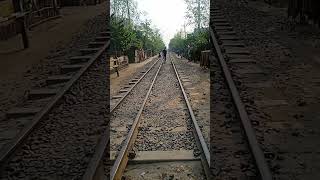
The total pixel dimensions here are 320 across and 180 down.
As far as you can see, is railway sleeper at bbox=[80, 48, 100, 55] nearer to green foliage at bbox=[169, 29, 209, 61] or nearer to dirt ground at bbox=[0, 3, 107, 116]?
dirt ground at bbox=[0, 3, 107, 116]

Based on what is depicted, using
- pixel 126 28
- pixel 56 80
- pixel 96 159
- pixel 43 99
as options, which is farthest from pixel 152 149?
pixel 126 28

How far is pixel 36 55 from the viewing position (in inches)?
441

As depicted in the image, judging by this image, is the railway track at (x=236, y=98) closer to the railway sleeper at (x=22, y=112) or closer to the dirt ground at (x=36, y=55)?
the railway sleeper at (x=22, y=112)

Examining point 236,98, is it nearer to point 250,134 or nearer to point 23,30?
point 250,134

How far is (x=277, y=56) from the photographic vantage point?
9.41 meters

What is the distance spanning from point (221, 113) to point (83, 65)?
13.6 ft

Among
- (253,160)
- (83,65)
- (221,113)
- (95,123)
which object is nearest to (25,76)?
(83,65)

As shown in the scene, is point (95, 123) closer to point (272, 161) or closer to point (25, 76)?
point (272, 161)

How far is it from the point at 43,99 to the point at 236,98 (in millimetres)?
3519

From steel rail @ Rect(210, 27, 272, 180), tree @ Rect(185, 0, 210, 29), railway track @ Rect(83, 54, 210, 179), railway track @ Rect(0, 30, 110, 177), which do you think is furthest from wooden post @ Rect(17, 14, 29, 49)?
tree @ Rect(185, 0, 210, 29)

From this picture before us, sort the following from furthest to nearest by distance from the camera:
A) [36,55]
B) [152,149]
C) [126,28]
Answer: [126,28] → [36,55] → [152,149]

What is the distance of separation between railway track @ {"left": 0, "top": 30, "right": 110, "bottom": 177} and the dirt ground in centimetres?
31

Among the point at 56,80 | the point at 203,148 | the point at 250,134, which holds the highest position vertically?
the point at 56,80

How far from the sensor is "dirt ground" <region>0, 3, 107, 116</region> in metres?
8.29
